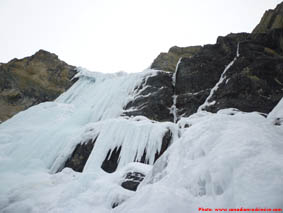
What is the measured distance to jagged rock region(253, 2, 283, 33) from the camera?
Answer: 17984 millimetres

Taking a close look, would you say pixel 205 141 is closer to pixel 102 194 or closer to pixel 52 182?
pixel 102 194

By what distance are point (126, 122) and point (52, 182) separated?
4.52 m

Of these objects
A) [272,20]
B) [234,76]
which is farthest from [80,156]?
[272,20]

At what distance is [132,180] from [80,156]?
16.8 feet

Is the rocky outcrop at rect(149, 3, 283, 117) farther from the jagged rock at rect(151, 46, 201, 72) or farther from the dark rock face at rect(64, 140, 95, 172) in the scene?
the dark rock face at rect(64, 140, 95, 172)

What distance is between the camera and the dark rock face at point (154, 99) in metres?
13.5

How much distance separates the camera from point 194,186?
2.73 metres

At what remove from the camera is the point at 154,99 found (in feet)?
47.1

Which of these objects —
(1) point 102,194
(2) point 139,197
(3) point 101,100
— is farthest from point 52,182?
(3) point 101,100

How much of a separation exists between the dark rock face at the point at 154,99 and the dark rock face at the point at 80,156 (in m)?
4.42

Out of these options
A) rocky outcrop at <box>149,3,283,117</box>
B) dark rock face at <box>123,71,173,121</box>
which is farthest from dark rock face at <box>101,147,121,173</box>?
rocky outcrop at <box>149,3,283,117</box>

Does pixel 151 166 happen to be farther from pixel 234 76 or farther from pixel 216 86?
pixel 216 86

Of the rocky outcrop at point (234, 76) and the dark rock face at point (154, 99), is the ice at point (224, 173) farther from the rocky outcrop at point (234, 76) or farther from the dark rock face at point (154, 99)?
the dark rock face at point (154, 99)

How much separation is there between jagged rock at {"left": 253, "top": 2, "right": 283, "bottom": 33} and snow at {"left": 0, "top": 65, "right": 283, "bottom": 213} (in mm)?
13384
